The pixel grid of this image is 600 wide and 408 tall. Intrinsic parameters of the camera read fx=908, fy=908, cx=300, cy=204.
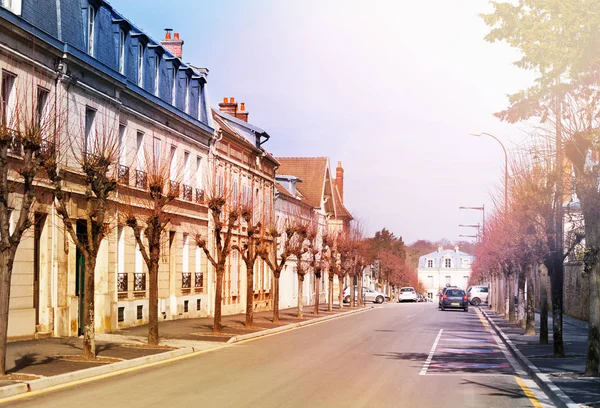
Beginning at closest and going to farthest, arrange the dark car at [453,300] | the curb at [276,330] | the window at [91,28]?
the curb at [276,330]
the window at [91,28]
the dark car at [453,300]

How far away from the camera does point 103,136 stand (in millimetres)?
21484

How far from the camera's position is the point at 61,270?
2572 cm

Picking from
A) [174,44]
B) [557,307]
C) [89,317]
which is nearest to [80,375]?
[89,317]

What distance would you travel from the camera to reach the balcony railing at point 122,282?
102ft

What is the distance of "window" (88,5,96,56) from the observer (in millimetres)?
28344

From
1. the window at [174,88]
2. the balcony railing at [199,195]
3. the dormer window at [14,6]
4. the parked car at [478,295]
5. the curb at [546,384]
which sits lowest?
the parked car at [478,295]

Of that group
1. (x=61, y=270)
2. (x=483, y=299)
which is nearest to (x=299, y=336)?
(x=61, y=270)

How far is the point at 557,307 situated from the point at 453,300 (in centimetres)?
4342

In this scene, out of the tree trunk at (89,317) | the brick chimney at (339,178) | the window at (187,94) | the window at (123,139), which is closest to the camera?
the tree trunk at (89,317)

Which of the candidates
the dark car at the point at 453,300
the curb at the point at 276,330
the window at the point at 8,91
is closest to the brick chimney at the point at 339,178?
the dark car at the point at 453,300

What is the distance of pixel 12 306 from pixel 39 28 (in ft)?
24.0

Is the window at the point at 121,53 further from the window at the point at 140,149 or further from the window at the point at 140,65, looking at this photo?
the window at the point at 140,149

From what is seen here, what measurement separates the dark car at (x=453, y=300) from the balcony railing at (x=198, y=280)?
2778cm

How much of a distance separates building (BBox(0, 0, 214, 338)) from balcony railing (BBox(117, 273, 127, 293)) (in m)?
0.07
